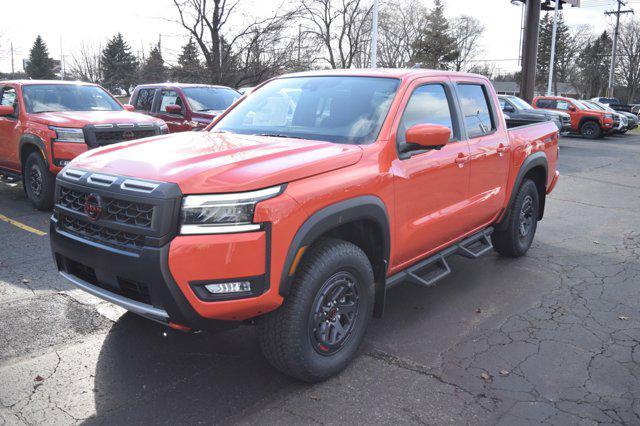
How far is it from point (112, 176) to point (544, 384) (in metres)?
2.86

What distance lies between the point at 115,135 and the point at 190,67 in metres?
14.7

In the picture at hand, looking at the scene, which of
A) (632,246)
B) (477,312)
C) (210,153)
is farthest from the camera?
(632,246)

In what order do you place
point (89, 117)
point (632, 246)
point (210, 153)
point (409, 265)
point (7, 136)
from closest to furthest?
point (210, 153) < point (409, 265) < point (632, 246) < point (89, 117) < point (7, 136)

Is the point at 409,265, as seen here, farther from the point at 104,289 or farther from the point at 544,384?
the point at 104,289

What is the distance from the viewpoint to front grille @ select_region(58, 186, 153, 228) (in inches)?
113

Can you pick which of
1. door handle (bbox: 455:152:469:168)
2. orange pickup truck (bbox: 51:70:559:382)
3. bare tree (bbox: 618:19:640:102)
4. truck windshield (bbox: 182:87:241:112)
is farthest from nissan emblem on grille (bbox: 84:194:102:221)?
bare tree (bbox: 618:19:640:102)

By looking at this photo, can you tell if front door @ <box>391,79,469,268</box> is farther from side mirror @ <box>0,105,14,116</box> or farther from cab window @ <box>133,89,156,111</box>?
cab window @ <box>133,89,156,111</box>

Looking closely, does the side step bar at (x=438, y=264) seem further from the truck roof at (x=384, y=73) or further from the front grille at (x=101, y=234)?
the front grille at (x=101, y=234)

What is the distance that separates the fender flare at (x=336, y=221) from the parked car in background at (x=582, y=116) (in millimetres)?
21618

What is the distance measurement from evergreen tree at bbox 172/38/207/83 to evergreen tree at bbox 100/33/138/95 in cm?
3791

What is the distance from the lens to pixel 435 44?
5331cm

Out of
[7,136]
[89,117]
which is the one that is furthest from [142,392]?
[7,136]

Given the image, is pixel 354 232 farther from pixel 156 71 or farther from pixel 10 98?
pixel 156 71

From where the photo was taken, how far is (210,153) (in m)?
3.29
